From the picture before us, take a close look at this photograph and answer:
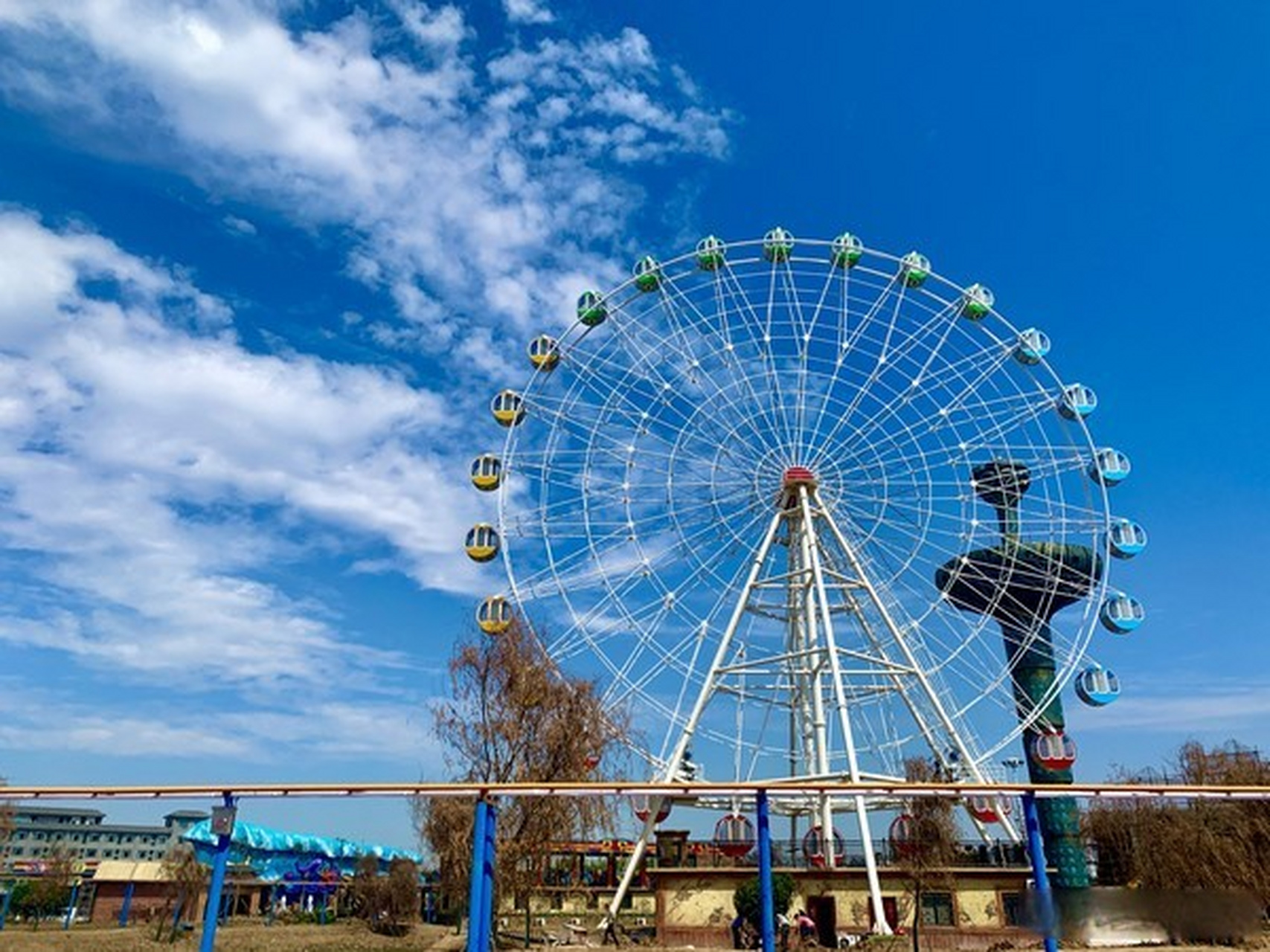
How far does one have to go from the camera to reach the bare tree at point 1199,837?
95.1 feet

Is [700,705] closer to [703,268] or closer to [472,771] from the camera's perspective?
[472,771]

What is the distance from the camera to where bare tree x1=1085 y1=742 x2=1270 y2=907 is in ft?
95.1

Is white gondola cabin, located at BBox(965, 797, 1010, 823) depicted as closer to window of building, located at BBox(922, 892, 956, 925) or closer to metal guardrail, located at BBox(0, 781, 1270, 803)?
window of building, located at BBox(922, 892, 956, 925)

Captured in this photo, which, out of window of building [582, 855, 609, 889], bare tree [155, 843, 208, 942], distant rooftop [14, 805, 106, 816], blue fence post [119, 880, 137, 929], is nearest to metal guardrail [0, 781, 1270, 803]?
bare tree [155, 843, 208, 942]

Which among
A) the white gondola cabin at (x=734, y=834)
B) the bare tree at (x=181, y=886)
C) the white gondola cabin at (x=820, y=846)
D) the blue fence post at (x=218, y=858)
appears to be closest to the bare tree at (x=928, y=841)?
the white gondola cabin at (x=820, y=846)

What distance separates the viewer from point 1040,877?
12.5 metres

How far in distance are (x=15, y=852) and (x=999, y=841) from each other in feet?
350

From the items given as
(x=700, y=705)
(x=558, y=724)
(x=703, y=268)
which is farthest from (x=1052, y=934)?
(x=703, y=268)

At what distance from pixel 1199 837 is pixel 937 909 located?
1041cm

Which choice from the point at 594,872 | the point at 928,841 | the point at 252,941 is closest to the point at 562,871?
the point at 594,872

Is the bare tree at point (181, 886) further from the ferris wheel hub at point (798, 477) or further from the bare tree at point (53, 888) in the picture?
the ferris wheel hub at point (798, 477)

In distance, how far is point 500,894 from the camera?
2661 centimetres

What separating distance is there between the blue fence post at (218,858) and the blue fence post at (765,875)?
735 cm

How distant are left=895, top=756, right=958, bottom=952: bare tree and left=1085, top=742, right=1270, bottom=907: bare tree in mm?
5208
